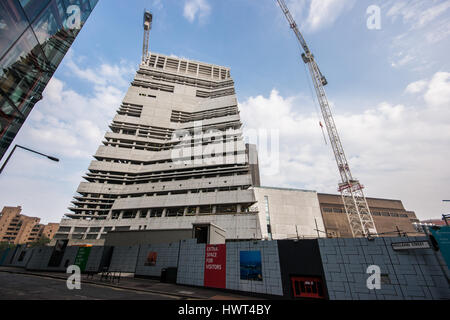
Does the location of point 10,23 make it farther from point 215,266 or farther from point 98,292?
point 215,266

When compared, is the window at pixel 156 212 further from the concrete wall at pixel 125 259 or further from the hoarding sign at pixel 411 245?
the hoarding sign at pixel 411 245

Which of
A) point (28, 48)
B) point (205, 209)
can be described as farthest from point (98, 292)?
point (205, 209)

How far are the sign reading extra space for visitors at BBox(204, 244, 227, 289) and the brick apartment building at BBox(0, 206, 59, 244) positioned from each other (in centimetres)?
16155

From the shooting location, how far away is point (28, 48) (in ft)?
36.0

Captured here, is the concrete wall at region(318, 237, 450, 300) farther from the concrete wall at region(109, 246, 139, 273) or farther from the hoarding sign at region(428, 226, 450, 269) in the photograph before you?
the concrete wall at region(109, 246, 139, 273)

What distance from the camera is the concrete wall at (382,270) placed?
1018 centimetres

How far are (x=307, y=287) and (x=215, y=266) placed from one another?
8.15 m

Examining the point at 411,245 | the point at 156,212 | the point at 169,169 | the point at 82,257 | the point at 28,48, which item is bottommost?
the point at 82,257

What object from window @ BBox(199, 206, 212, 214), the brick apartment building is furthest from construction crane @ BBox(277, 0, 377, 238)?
the brick apartment building

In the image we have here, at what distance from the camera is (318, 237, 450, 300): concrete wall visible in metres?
10.2
